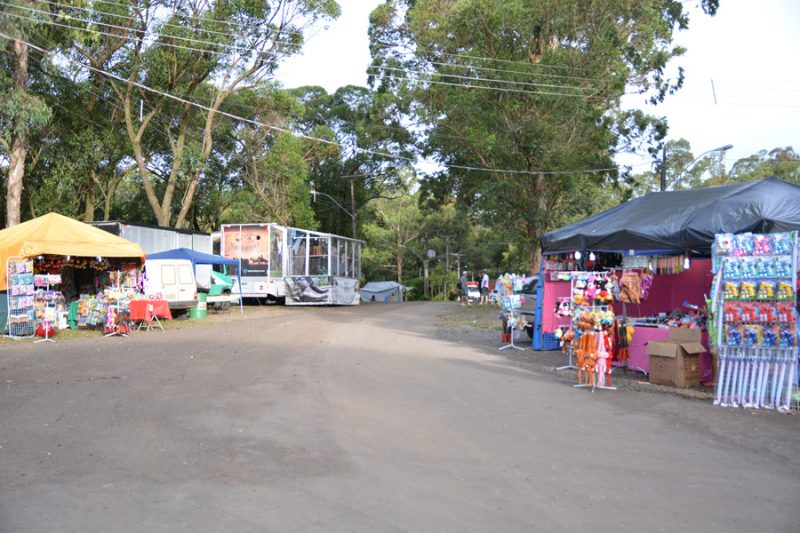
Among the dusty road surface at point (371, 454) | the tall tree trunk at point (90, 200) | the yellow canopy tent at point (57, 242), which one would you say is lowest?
the dusty road surface at point (371, 454)

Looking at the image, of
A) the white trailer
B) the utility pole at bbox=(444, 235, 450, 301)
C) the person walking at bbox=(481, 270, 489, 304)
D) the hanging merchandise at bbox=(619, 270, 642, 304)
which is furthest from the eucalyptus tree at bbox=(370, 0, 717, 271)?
the utility pole at bbox=(444, 235, 450, 301)

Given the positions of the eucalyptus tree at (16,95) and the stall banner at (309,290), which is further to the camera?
the stall banner at (309,290)

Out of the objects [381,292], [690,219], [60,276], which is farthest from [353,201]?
[690,219]

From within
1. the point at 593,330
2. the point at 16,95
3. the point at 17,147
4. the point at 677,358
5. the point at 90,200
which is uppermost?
the point at 16,95

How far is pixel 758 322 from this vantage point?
28.0 ft

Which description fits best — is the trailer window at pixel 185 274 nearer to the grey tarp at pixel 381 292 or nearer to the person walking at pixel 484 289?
the person walking at pixel 484 289

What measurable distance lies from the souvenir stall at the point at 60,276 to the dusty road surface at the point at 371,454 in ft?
17.4

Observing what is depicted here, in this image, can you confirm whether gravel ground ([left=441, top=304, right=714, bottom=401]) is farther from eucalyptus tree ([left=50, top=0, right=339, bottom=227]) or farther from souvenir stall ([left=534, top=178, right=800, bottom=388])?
eucalyptus tree ([left=50, top=0, right=339, bottom=227])

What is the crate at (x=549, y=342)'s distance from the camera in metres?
14.1

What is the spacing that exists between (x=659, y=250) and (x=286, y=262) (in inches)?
794

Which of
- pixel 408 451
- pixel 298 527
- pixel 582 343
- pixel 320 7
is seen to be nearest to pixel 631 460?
pixel 408 451

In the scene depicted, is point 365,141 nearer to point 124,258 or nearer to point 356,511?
point 124,258

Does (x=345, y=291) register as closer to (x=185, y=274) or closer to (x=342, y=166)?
(x=185, y=274)

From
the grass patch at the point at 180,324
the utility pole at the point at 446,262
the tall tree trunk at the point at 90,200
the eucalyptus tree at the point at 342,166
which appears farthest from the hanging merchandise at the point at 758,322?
the utility pole at the point at 446,262
